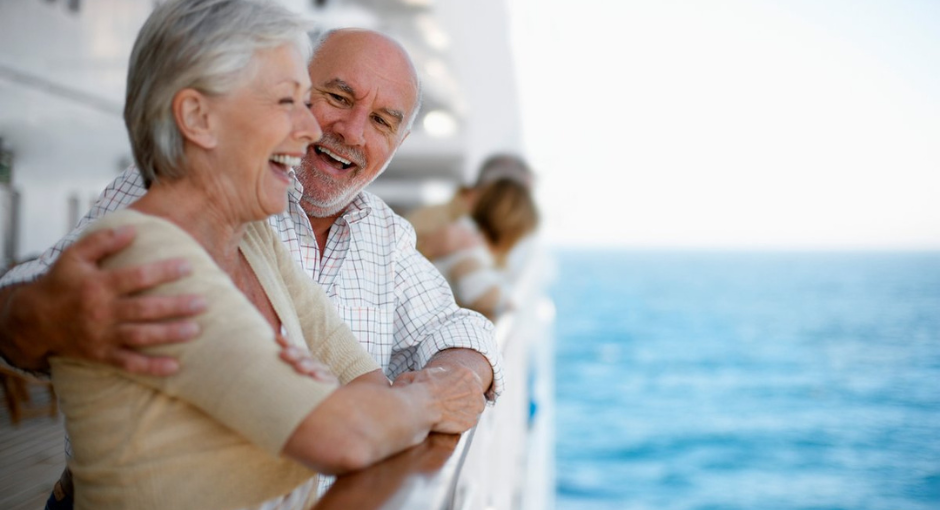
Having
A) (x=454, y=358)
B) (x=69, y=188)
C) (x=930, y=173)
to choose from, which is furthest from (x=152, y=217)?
(x=930, y=173)

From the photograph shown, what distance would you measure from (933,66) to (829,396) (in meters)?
47.9

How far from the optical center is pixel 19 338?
1.17 m

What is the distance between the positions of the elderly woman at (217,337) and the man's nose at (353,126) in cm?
70

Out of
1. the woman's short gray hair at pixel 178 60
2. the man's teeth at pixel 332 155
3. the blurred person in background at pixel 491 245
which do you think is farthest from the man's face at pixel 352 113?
the blurred person in background at pixel 491 245

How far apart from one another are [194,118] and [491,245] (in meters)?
3.99

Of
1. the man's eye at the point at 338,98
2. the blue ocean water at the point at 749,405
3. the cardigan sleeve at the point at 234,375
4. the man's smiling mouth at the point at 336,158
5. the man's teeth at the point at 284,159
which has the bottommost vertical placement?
the blue ocean water at the point at 749,405

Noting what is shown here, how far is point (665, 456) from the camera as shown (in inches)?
966

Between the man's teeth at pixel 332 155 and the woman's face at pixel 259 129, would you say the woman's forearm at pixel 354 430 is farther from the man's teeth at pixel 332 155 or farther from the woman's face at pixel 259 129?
the man's teeth at pixel 332 155

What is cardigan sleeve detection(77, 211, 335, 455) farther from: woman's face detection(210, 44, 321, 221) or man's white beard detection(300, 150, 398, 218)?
man's white beard detection(300, 150, 398, 218)

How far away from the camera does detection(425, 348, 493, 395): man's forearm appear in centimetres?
174

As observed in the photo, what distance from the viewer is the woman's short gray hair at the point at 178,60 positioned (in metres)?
1.14

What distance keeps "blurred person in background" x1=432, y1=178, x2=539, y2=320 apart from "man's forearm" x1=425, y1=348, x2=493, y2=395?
7.65ft

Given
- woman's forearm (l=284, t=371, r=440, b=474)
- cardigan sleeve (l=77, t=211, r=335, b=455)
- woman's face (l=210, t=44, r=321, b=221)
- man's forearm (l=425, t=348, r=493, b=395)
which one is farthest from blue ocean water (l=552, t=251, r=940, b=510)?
cardigan sleeve (l=77, t=211, r=335, b=455)

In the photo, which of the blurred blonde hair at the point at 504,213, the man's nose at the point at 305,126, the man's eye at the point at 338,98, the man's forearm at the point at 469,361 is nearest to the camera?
the man's nose at the point at 305,126
